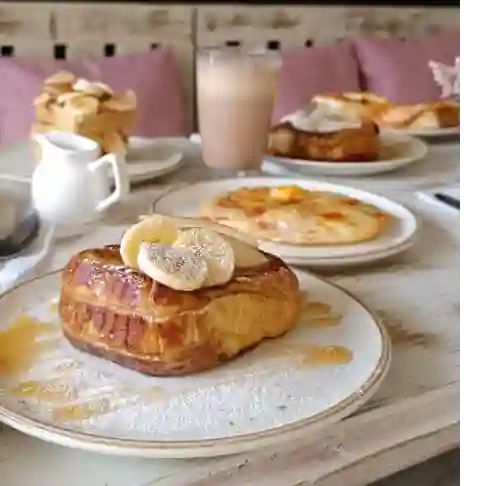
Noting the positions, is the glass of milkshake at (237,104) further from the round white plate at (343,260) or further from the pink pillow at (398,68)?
the pink pillow at (398,68)

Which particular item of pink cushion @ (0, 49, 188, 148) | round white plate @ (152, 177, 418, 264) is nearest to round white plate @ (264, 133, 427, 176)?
round white plate @ (152, 177, 418, 264)

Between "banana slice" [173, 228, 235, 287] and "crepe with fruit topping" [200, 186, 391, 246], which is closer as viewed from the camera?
"banana slice" [173, 228, 235, 287]

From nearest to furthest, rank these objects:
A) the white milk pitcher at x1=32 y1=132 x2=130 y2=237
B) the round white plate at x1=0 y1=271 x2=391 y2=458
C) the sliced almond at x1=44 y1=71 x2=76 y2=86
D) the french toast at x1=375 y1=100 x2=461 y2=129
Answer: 1. the round white plate at x1=0 y1=271 x2=391 y2=458
2. the white milk pitcher at x1=32 y1=132 x2=130 y2=237
3. the sliced almond at x1=44 y1=71 x2=76 y2=86
4. the french toast at x1=375 y1=100 x2=461 y2=129

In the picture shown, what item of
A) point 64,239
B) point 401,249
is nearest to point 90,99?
point 64,239

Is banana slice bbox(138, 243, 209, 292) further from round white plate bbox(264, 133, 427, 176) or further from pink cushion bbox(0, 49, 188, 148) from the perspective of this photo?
pink cushion bbox(0, 49, 188, 148)

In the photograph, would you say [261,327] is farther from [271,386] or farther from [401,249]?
[401,249]

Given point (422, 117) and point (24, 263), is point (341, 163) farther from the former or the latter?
point (24, 263)
